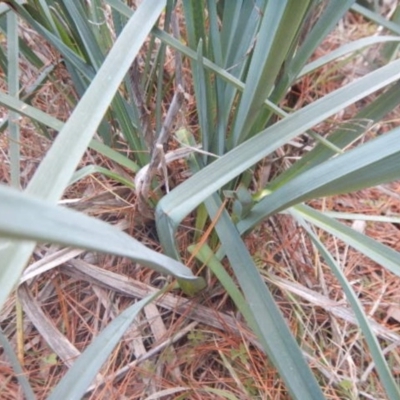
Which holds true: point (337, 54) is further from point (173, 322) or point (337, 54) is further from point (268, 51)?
point (173, 322)

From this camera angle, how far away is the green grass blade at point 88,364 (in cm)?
57

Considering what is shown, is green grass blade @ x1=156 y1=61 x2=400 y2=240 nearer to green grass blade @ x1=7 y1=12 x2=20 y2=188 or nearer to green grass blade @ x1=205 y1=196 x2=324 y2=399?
green grass blade @ x1=205 y1=196 x2=324 y2=399

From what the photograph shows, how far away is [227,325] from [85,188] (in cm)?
32

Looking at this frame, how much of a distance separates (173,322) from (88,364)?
0.74 ft

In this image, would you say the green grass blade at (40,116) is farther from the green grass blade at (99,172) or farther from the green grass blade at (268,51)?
the green grass blade at (268,51)

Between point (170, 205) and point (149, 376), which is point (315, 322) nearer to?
point (149, 376)

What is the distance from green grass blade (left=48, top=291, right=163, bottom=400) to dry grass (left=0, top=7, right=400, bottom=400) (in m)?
0.15

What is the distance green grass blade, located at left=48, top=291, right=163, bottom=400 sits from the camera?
574 millimetres

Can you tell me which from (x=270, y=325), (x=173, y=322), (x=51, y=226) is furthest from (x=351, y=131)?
(x=51, y=226)

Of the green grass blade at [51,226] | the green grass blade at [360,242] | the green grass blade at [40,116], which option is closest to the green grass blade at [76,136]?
the green grass blade at [51,226]

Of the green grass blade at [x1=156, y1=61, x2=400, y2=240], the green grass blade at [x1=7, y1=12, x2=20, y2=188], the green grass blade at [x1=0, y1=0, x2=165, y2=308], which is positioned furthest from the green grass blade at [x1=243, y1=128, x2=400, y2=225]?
the green grass blade at [x1=7, y1=12, x2=20, y2=188]

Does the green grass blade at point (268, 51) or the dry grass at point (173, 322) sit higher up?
the green grass blade at point (268, 51)

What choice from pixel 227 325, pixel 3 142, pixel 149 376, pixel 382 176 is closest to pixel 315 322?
pixel 227 325

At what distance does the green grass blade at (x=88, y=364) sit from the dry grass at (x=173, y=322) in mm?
146
